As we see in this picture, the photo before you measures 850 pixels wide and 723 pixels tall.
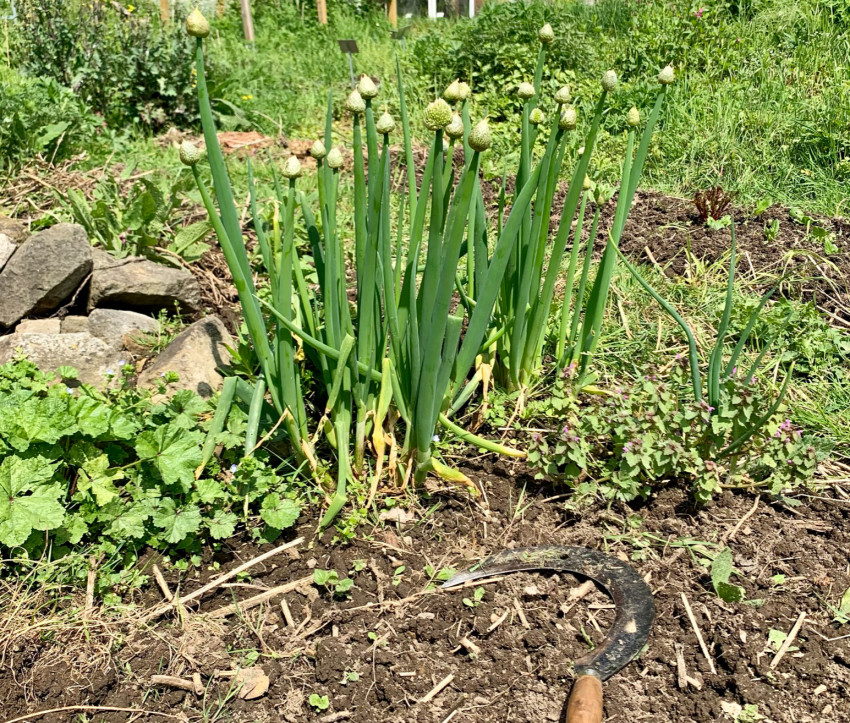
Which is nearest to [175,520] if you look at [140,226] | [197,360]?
[197,360]

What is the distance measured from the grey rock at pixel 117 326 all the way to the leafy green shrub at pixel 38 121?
1.49 m

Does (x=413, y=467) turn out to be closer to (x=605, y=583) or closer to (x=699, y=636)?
(x=605, y=583)

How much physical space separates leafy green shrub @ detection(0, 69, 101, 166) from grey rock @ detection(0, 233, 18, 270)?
3.17 ft

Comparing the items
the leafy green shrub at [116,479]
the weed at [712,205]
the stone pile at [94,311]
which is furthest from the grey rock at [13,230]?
the weed at [712,205]

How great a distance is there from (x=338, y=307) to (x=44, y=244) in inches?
60.6

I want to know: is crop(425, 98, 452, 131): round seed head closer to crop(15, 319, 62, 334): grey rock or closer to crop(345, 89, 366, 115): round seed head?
crop(345, 89, 366, 115): round seed head

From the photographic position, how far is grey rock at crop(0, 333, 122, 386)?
247 centimetres

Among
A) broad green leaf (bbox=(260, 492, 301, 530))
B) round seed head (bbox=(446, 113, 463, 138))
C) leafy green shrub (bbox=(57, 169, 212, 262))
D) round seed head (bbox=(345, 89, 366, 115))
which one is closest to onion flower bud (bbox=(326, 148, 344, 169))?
round seed head (bbox=(345, 89, 366, 115))

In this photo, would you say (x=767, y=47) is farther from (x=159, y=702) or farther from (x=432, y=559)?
(x=159, y=702)

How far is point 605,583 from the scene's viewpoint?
6.07 ft

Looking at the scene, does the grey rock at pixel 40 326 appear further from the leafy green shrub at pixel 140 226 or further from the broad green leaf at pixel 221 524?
the broad green leaf at pixel 221 524

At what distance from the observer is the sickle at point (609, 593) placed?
5.10 feet

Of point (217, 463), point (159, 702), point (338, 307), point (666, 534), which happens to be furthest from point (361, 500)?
point (666, 534)

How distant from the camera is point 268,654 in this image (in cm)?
171
